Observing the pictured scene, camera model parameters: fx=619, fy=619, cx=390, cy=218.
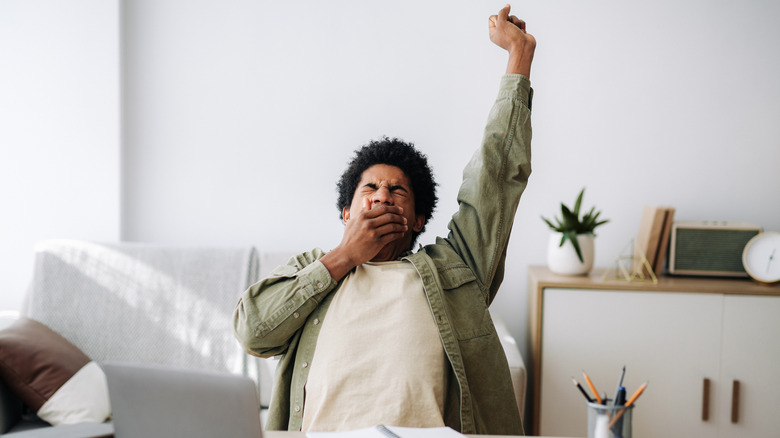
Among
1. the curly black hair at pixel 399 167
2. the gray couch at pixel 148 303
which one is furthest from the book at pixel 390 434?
the gray couch at pixel 148 303

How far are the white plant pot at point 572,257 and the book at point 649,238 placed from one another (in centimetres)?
21

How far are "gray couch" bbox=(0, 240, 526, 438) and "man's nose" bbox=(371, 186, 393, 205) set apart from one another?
3.15 ft

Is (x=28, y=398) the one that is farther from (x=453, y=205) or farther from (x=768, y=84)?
(x=768, y=84)

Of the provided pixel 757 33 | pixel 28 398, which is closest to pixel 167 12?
pixel 28 398

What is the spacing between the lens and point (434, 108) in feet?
8.73

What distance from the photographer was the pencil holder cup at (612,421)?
34.7 inches

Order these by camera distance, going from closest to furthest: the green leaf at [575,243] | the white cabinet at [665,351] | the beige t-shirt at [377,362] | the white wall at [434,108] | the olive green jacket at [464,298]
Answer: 1. the beige t-shirt at [377,362]
2. the olive green jacket at [464,298]
3. the white cabinet at [665,351]
4. the green leaf at [575,243]
5. the white wall at [434,108]

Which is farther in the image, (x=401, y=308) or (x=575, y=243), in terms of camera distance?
(x=575, y=243)

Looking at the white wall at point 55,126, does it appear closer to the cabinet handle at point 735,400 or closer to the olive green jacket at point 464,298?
the olive green jacket at point 464,298

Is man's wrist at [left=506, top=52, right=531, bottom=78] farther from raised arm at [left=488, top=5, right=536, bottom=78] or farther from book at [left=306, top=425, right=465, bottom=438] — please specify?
book at [left=306, top=425, right=465, bottom=438]

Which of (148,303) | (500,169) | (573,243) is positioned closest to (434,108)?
(573,243)

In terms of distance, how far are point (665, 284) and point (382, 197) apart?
4.42 ft

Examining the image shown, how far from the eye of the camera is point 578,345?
7.50 ft

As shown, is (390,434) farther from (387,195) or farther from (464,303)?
(387,195)
